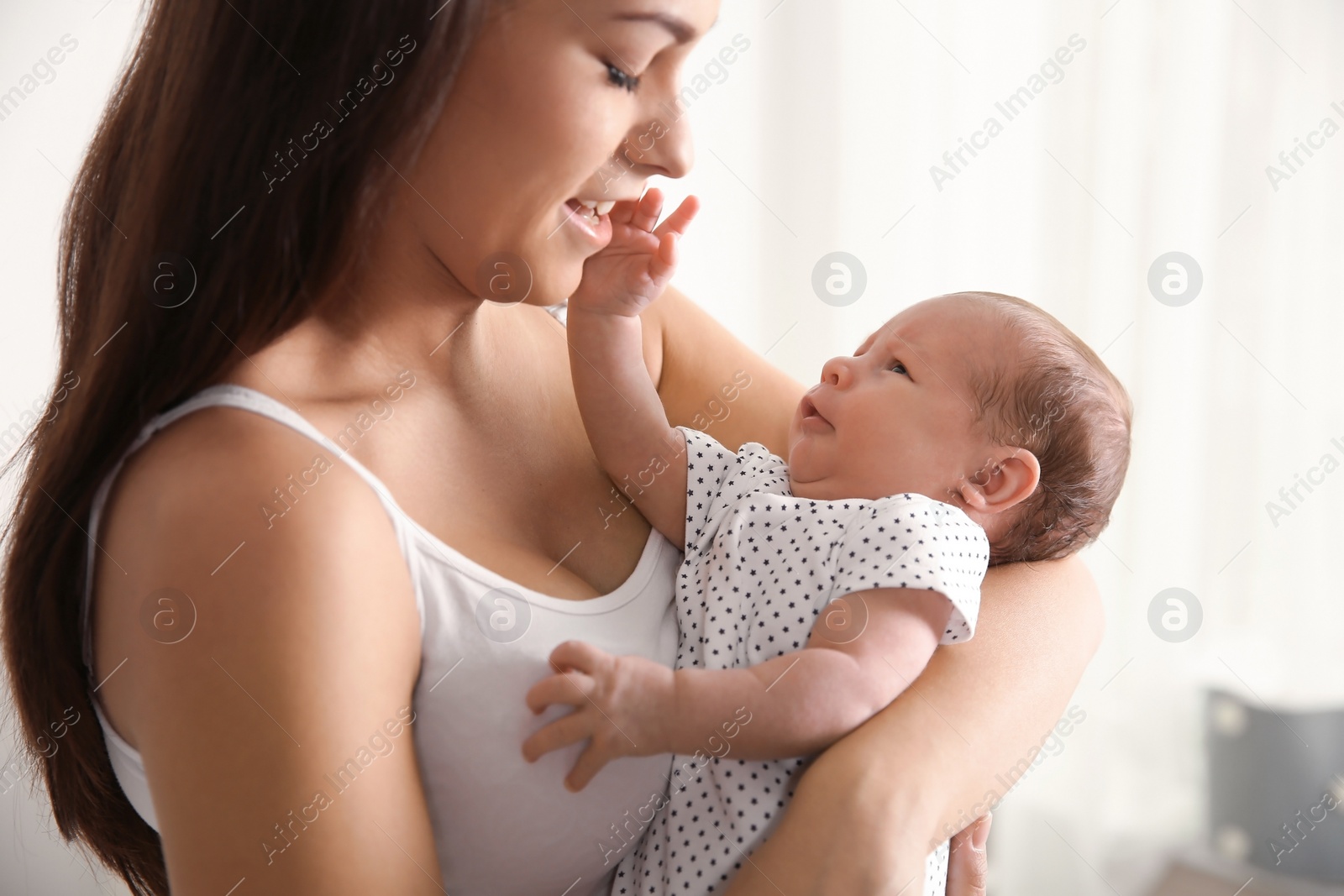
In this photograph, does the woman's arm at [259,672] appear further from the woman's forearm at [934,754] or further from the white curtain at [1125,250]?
the white curtain at [1125,250]

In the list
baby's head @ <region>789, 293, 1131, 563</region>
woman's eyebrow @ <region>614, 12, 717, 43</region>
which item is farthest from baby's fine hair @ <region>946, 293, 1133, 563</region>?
woman's eyebrow @ <region>614, 12, 717, 43</region>

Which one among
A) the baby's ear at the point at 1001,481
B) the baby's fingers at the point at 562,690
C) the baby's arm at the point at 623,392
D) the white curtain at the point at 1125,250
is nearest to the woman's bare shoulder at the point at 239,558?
the baby's fingers at the point at 562,690

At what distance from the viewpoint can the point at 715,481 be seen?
1079 millimetres

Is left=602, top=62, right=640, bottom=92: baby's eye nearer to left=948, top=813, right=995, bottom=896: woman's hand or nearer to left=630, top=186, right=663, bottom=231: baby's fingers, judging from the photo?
left=630, top=186, right=663, bottom=231: baby's fingers

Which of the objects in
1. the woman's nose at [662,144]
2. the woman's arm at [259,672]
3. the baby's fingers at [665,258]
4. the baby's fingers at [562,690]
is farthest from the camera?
the baby's fingers at [665,258]

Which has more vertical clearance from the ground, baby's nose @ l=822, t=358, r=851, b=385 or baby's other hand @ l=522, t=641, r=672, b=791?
baby's nose @ l=822, t=358, r=851, b=385

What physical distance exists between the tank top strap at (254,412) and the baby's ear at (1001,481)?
0.60m

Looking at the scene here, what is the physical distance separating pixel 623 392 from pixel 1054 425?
470 mm

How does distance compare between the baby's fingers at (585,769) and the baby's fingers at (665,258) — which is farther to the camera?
the baby's fingers at (665,258)

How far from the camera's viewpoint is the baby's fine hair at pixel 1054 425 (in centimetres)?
107

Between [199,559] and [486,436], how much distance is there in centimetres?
36

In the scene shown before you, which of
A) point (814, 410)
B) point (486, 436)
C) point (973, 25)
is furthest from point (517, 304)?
point (973, 25)

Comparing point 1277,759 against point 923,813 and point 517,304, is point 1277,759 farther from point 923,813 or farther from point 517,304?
point 517,304

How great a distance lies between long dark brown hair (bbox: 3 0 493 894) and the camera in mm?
752
